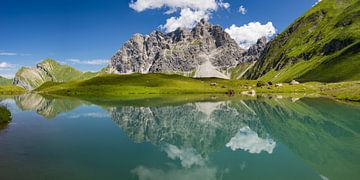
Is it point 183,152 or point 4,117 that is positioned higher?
point 4,117

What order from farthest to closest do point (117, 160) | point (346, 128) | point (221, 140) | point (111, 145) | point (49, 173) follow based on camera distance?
point (346, 128), point (221, 140), point (111, 145), point (117, 160), point (49, 173)

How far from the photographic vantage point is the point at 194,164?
A: 31.6 m

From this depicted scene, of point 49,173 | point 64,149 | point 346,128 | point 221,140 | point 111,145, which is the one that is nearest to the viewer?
point 49,173

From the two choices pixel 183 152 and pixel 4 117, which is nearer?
pixel 183 152

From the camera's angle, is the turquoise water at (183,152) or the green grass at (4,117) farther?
the green grass at (4,117)

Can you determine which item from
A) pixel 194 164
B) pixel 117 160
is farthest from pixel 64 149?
pixel 194 164

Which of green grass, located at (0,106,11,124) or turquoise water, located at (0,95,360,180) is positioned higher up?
green grass, located at (0,106,11,124)

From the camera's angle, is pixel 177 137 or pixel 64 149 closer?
pixel 64 149

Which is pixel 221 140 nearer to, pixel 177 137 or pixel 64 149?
pixel 177 137

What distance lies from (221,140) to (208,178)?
1917 centimetres

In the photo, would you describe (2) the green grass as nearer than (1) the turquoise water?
No

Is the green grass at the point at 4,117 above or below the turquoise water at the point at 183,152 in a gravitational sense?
above

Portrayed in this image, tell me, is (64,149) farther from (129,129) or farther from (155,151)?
(129,129)

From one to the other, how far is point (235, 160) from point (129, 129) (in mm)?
27201
